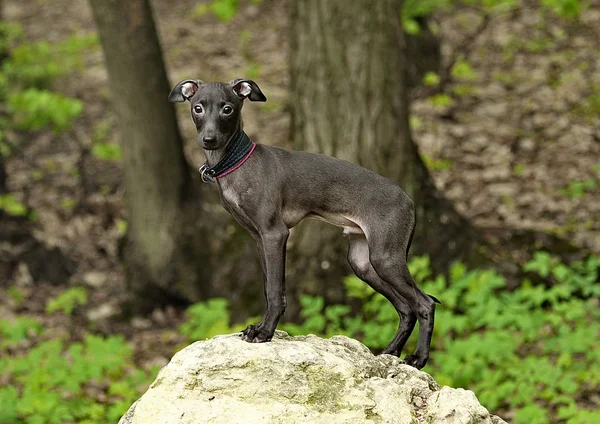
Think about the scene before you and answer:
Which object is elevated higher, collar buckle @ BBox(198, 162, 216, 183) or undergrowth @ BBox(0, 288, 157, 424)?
collar buckle @ BBox(198, 162, 216, 183)

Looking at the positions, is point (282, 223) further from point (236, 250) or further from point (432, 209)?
point (236, 250)

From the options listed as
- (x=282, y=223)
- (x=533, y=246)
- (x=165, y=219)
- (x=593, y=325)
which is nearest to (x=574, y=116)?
(x=533, y=246)

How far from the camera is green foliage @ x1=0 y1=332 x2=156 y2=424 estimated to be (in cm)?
623

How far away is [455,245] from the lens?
285 inches

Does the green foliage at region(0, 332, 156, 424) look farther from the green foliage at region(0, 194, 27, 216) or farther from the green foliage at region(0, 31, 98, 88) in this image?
the green foliage at region(0, 31, 98, 88)

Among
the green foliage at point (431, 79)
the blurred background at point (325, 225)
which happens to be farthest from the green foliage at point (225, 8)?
the green foliage at point (431, 79)

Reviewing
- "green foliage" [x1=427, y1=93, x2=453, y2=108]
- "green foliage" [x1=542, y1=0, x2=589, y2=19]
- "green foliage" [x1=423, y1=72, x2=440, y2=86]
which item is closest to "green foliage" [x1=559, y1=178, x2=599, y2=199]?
"green foliage" [x1=427, y1=93, x2=453, y2=108]

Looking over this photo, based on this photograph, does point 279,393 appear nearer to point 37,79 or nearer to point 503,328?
point 503,328

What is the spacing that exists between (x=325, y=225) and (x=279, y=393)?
11.7 ft

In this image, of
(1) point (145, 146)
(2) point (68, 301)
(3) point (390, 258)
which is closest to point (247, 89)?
(3) point (390, 258)

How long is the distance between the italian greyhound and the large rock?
0.14 meters

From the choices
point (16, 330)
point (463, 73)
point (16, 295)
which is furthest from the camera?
point (463, 73)

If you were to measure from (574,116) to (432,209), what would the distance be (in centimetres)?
404

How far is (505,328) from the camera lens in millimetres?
7020
